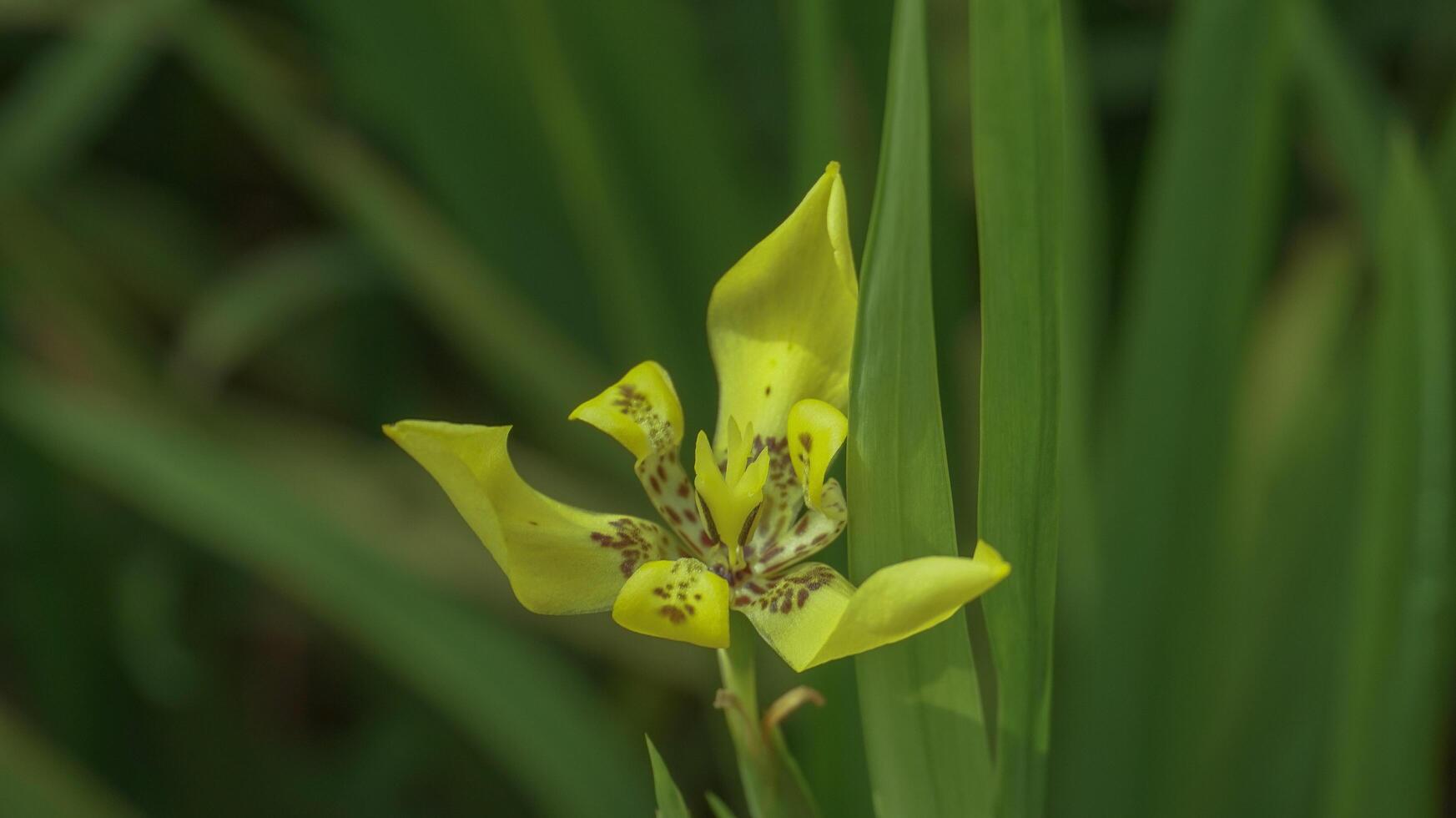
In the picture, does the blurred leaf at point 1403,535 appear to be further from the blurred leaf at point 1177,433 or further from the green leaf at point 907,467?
the green leaf at point 907,467

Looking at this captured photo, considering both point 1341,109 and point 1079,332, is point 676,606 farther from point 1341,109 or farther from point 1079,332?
point 1341,109

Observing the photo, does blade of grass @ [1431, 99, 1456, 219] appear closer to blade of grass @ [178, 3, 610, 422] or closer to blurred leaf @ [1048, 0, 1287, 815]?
blurred leaf @ [1048, 0, 1287, 815]

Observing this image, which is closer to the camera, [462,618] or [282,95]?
[462,618]

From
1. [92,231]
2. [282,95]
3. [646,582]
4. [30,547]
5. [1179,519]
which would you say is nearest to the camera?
[646,582]

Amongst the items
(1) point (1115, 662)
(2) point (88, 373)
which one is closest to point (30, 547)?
(2) point (88, 373)

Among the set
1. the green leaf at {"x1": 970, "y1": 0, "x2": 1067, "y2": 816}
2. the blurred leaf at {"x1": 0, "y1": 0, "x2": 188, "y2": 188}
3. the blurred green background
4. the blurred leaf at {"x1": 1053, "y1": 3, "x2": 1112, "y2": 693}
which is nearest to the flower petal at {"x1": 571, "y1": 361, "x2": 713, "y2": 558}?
the green leaf at {"x1": 970, "y1": 0, "x2": 1067, "y2": 816}

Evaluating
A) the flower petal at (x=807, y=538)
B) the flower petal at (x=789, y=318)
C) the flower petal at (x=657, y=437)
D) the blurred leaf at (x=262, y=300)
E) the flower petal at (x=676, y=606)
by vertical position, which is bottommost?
the flower petal at (x=676, y=606)

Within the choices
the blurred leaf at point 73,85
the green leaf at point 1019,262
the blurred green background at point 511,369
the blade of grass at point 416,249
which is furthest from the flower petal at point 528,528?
the blurred leaf at point 73,85

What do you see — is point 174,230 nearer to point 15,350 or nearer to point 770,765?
point 15,350
